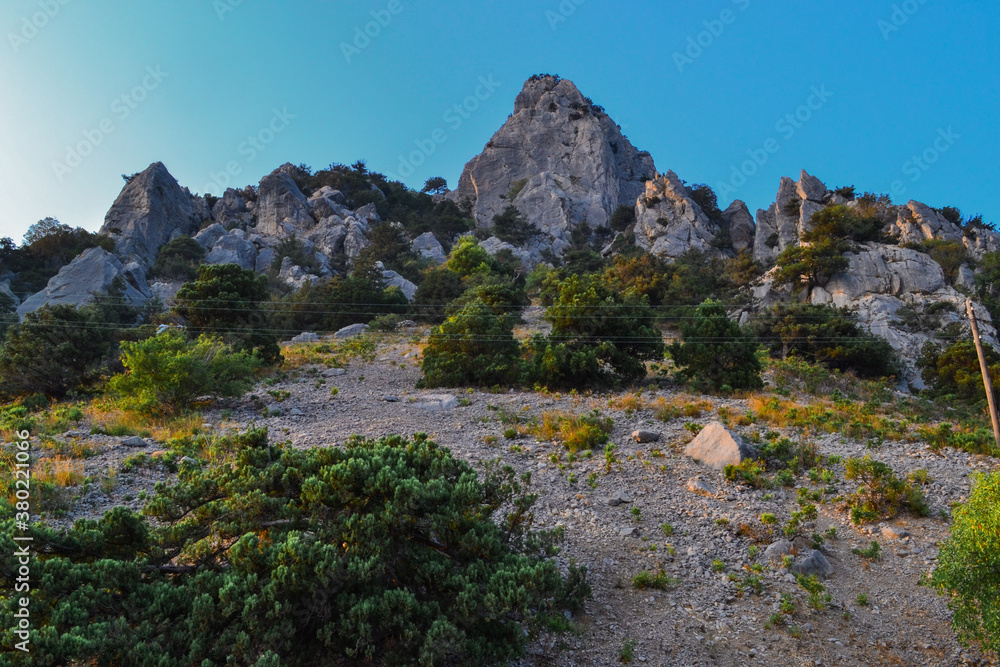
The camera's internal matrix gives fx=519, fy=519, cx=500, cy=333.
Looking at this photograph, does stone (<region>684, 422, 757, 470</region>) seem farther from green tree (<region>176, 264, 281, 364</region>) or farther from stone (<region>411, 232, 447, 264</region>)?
stone (<region>411, 232, 447, 264</region>)

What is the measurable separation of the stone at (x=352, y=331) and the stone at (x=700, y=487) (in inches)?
920

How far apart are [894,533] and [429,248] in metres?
55.0

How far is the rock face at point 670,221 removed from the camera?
56969mm

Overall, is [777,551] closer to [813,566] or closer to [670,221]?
[813,566]

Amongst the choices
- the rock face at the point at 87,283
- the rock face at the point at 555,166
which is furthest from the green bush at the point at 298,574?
the rock face at the point at 555,166

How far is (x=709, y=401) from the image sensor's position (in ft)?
51.7

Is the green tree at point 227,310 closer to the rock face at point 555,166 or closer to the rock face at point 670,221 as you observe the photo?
the rock face at point 670,221

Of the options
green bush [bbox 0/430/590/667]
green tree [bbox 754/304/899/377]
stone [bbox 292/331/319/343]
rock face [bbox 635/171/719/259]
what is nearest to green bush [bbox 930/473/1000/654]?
green bush [bbox 0/430/590/667]

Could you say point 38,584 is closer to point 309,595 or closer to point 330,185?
point 309,595

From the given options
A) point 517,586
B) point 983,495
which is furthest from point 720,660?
point 983,495

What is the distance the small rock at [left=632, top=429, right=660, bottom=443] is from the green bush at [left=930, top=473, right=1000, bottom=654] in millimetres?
6879

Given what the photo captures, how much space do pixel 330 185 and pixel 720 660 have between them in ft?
257

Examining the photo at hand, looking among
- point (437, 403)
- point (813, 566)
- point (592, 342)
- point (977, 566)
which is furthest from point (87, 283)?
point (977, 566)

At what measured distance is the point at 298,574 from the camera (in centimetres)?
438
